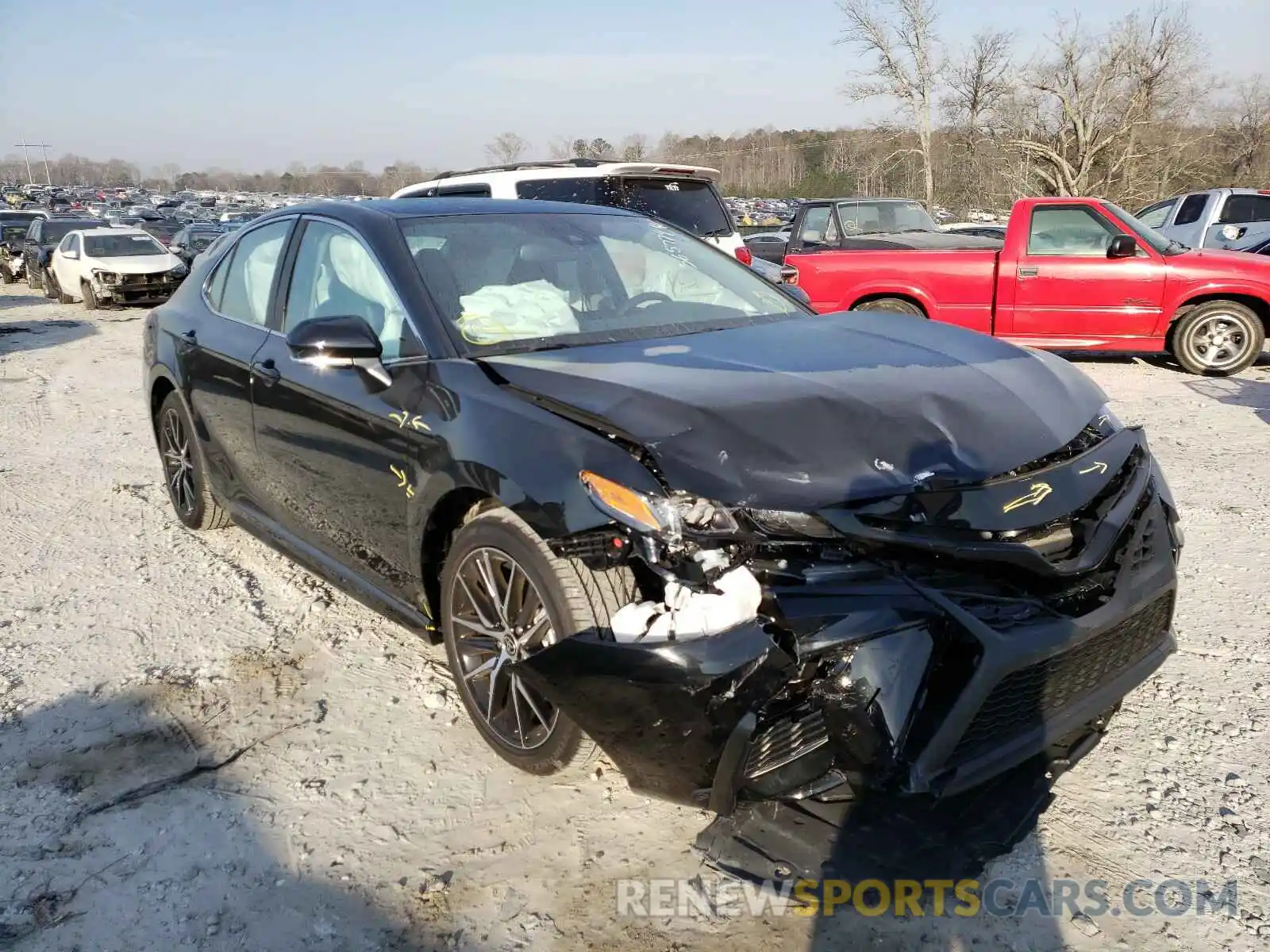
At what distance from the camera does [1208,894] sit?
2.27 metres

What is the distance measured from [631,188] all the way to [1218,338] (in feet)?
18.6

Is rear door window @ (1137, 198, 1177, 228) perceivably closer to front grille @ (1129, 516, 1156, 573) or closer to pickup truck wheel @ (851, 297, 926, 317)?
pickup truck wheel @ (851, 297, 926, 317)

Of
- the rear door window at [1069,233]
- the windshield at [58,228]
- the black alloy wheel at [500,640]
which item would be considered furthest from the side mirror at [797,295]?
the windshield at [58,228]

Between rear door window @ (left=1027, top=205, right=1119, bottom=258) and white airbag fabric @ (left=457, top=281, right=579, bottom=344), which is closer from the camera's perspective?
white airbag fabric @ (left=457, top=281, right=579, bottom=344)

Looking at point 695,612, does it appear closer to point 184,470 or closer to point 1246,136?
point 184,470

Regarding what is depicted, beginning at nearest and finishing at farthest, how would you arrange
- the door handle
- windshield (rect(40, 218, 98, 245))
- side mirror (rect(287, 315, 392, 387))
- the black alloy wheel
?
1. the black alloy wheel
2. side mirror (rect(287, 315, 392, 387))
3. the door handle
4. windshield (rect(40, 218, 98, 245))

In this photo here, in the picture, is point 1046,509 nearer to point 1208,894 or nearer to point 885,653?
point 885,653

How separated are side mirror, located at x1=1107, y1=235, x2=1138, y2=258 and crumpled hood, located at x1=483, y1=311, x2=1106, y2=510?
247 inches

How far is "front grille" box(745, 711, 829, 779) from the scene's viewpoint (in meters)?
2.07

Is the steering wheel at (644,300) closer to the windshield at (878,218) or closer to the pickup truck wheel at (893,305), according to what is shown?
the pickup truck wheel at (893,305)

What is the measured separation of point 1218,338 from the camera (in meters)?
8.68

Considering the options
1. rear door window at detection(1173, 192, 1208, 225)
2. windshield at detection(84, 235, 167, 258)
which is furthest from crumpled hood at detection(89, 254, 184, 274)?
rear door window at detection(1173, 192, 1208, 225)

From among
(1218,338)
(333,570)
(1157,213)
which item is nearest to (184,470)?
(333,570)

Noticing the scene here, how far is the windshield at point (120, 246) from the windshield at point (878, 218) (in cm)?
1330
